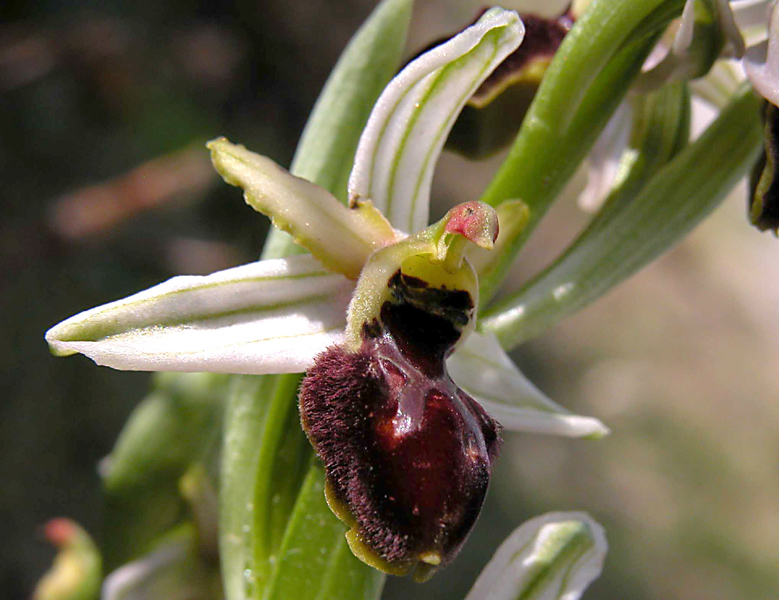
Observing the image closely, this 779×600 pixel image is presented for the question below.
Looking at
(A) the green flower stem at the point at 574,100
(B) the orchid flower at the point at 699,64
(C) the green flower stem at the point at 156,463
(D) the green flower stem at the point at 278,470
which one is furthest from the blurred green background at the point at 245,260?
(A) the green flower stem at the point at 574,100

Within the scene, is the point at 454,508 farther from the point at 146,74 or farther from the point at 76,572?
the point at 146,74

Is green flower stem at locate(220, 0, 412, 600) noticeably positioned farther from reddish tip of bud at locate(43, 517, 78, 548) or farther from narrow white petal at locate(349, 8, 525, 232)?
reddish tip of bud at locate(43, 517, 78, 548)

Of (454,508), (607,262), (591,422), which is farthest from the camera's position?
(607,262)

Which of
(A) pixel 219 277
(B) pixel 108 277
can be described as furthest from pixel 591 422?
(B) pixel 108 277

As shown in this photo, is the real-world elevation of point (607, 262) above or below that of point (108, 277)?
above

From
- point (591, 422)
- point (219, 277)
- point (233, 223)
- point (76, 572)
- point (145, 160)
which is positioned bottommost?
point (233, 223)

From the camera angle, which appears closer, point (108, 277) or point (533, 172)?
point (533, 172)

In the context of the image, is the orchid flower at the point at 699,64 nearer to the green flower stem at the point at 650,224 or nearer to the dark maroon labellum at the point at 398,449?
the green flower stem at the point at 650,224
